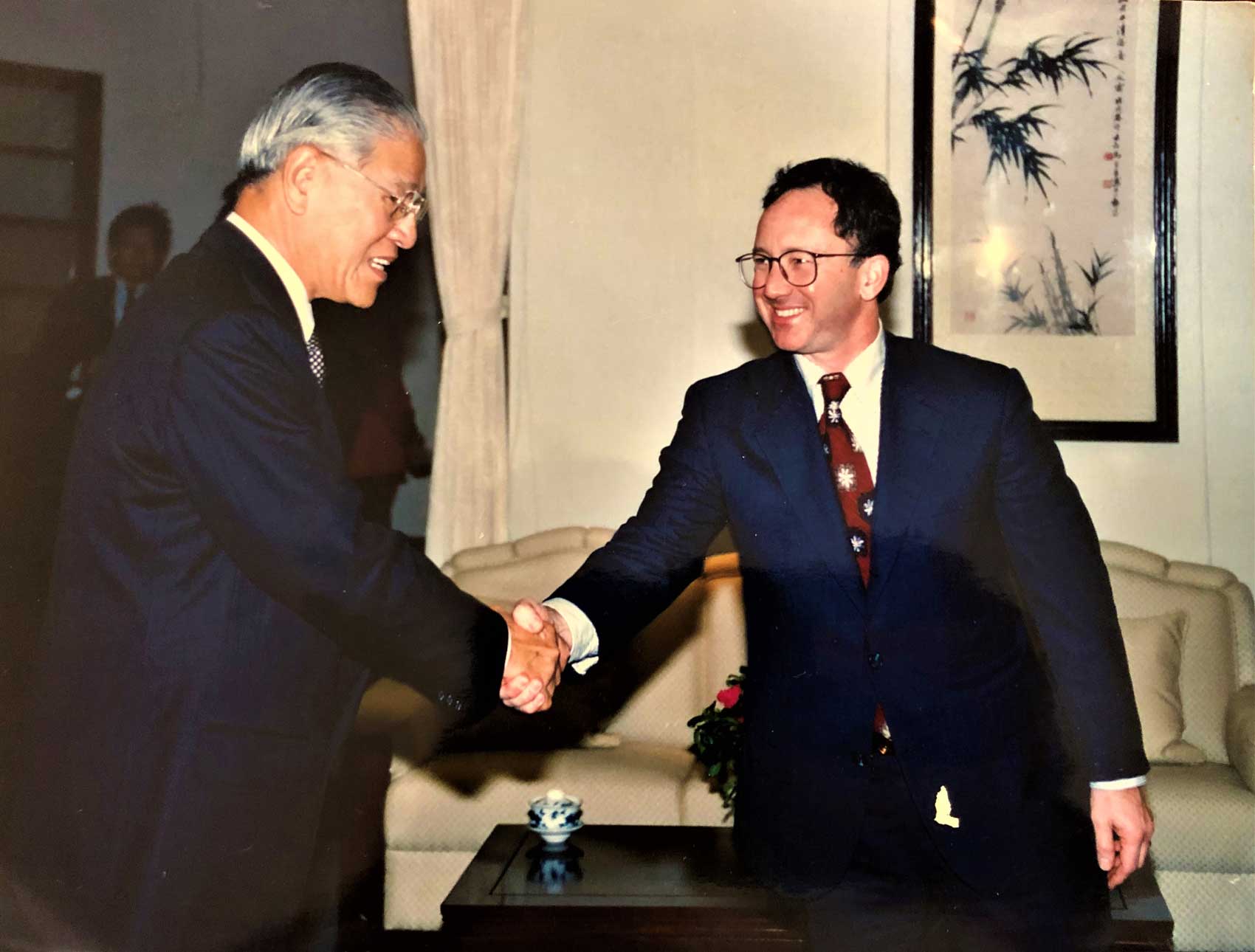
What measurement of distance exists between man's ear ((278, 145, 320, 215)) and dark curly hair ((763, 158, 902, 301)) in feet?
2.54

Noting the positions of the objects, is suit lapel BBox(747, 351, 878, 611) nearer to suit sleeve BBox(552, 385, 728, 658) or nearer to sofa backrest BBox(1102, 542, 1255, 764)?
suit sleeve BBox(552, 385, 728, 658)

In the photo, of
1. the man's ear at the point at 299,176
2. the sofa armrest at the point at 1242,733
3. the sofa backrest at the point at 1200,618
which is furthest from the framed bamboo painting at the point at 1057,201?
the man's ear at the point at 299,176

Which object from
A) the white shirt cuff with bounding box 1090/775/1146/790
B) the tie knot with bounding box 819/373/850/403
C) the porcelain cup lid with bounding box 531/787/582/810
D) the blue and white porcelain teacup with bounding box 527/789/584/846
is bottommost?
the blue and white porcelain teacup with bounding box 527/789/584/846

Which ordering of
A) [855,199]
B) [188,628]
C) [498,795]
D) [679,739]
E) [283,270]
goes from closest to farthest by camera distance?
[188,628] → [283,270] → [855,199] → [498,795] → [679,739]

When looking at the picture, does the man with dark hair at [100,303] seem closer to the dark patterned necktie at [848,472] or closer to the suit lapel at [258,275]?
the suit lapel at [258,275]

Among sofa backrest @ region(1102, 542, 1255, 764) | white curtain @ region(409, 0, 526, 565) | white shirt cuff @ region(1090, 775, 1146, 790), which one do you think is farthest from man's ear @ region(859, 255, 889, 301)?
sofa backrest @ region(1102, 542, 1255, 764)

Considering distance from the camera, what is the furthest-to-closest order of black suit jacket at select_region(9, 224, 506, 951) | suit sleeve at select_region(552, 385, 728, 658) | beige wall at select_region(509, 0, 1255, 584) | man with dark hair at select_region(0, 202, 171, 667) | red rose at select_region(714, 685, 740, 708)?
beige wall at select_region(509, 0, 1255, 584) < red rose at select_region(714, 685, 740, 708) < suit sleeve at select_region(552, 385, 728, 658) < man with dark hair at select_region(0, 202, 171, 667) < black suit jacket at select_region(9, 224, 506, 951)

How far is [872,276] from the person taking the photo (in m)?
2.14

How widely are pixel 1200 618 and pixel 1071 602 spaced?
1787 mm

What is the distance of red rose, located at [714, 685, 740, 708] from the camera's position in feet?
9.45

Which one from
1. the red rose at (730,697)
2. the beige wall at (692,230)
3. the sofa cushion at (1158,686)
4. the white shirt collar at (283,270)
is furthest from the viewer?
the beige wall at (692,230)

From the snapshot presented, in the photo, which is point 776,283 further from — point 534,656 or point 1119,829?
point 1119,829

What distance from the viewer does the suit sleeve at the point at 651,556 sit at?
2.20 meters

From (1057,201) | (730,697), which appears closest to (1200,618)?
(1057,201)
